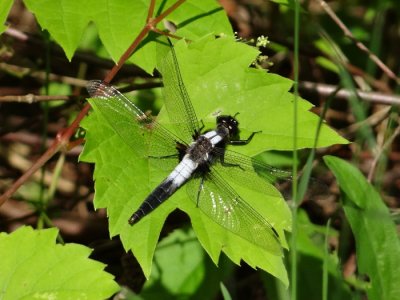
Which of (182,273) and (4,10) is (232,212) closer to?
(182,273)

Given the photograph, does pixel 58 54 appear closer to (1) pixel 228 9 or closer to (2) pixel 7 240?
(1) pixel 228 9

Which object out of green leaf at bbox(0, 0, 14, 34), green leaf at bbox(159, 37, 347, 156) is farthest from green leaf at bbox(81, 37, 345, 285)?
green leaf at bbox(0, 0, 14, 34)

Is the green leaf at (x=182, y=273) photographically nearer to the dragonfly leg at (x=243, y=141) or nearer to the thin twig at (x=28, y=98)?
the dragonfly leg at (x=243, y=141)

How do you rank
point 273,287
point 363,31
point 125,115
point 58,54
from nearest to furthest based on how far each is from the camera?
point 125,115
point 273,287
point 58,54
point 363,31

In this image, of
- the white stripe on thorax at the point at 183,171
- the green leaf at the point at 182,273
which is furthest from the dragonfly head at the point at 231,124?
the green leaf at the point at 182,273

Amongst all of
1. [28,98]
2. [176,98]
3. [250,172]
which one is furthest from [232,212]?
[28,98]

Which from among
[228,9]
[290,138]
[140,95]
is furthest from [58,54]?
[290,138]

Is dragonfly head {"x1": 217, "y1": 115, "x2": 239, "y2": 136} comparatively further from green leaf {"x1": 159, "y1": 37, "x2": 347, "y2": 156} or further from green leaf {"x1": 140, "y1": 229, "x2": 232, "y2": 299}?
green leaf {"x1": 140, "y1": 229, "x2": 232, "y2": 299}
